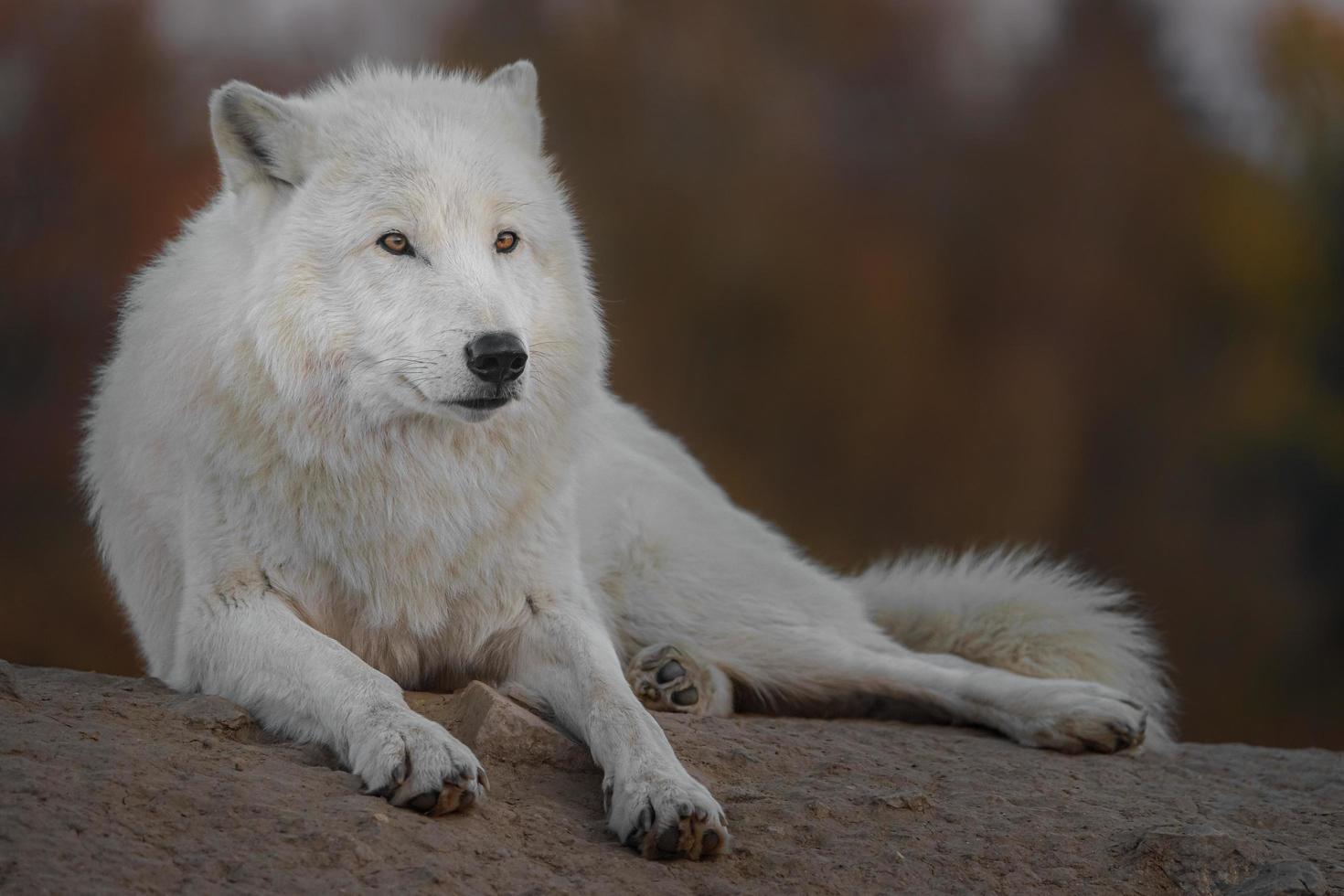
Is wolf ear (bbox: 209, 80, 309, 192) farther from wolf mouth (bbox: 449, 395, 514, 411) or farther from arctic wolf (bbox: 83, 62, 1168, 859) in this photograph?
wolf mouth (bbox: 449, 395, 514, 411)

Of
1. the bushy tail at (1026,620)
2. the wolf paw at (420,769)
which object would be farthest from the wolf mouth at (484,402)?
the bushy tail at (1026,620)

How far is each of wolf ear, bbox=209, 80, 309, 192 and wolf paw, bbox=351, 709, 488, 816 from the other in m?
1.41

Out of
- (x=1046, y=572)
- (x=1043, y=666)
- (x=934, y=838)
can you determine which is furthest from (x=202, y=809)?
(x=1046, y=572)

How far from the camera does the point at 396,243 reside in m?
3.38

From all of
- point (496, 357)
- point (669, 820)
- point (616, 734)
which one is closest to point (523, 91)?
point (496, 357)

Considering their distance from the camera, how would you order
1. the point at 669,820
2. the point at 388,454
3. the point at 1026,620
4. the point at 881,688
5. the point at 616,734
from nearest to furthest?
the point at 669,820, the point at 616,734, the point at 388,454, the point at 881,688, the point at 1026,620

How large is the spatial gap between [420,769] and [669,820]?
1.65 feet

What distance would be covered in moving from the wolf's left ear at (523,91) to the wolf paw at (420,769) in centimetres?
169

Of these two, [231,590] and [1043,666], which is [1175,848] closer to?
[1043,666]

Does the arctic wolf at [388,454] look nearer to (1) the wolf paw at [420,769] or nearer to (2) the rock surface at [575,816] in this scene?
(1) the wolf paw at [420,769]

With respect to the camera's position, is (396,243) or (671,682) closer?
(396,243)

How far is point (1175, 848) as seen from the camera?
309cm

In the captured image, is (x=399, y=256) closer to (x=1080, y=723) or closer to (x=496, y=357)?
(x=496, y=357)

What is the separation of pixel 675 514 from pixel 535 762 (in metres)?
1.55
